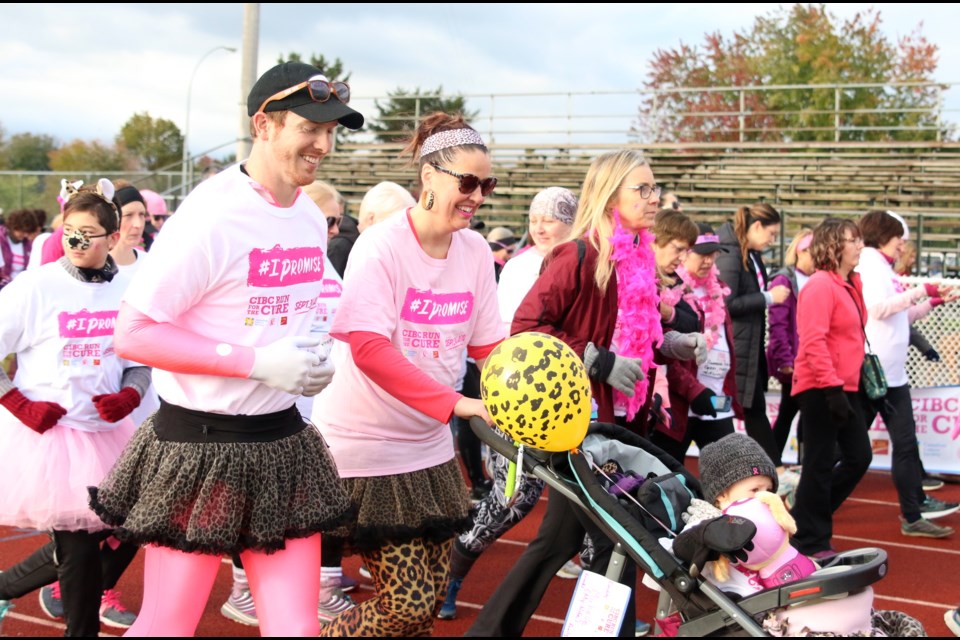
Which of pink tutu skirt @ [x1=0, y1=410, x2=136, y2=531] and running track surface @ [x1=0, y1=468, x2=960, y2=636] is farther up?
pink tutu skirt @ [x1=0, y1=410, x2=136, y2=531]

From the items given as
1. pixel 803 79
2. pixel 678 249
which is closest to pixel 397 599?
pixel 678 249

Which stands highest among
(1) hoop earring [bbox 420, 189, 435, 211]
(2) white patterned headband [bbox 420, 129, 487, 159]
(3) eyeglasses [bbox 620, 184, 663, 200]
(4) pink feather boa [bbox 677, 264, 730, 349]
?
(2) white patterned headband [bbox 420, 129, 487, 159]

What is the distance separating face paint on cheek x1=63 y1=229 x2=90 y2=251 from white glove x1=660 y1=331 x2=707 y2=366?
2774 mm

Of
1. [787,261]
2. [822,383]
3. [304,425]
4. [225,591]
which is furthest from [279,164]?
[787,261]

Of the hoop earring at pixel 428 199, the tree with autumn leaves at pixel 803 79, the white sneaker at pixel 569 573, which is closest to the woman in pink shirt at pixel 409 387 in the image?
the hoop earring at pixel 428 199

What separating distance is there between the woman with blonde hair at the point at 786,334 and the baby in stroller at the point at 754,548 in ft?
12.9

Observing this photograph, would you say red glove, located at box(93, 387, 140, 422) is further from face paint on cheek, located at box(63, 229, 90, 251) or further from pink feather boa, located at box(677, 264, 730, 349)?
pink feather boa, located at box(677, 264, 730, 349)

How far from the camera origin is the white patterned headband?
12.0ft

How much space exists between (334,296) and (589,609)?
2.61 meters

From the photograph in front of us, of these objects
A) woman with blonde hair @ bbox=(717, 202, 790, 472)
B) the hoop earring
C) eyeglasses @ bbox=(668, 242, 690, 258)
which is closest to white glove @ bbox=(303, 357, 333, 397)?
the hoop earring

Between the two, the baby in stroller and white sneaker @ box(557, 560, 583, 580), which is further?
white sneaker @ box(557, 560, 583, 580)

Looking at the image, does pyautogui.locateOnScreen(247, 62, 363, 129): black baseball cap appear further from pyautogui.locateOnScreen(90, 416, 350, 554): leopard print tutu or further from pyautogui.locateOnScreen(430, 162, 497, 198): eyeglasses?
pyautogui.locateOnScreen(90, 416, 350, 554): leopard print tutu

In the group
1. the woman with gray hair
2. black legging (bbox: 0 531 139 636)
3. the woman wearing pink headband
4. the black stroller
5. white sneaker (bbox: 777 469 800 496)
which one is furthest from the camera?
the woman wearing pink headband

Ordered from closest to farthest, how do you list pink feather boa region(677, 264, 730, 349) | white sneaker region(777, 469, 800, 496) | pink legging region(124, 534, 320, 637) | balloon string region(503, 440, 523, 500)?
pink legging region(124, 534, 320, 637), balloon string region(503, 440, 523, 500), pink feather boa region(677, 264, 730, 349), white sneaker region(777, 469, 800, 496)
